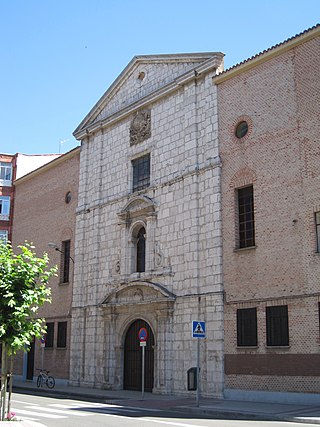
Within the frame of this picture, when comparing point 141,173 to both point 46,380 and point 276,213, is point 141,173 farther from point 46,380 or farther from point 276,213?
point 46,380

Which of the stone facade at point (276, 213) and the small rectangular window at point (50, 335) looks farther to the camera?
the small rectangular window at point (50, 335)

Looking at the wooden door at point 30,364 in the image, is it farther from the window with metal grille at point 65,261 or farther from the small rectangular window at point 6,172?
the small rectangular window at point 6,172

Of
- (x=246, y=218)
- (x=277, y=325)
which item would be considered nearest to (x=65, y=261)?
(x=246, y=218)

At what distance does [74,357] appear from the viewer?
27.9 metres

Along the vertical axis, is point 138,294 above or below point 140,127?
below

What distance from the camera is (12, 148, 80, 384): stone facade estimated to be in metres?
30.0

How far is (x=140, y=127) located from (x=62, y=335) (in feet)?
39.2

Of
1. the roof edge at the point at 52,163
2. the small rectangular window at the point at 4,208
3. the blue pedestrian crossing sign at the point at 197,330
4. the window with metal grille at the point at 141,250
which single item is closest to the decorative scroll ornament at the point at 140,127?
the window with metal grille at the point at 141,250

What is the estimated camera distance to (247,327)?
64.2ft

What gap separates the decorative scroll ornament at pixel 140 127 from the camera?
26500mm

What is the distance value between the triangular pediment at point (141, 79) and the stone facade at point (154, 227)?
56 millimetres

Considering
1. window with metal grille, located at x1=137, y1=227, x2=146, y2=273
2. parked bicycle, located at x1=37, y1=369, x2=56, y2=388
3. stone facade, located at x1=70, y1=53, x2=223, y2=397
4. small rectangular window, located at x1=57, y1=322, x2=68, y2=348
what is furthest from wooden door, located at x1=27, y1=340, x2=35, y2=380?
window with metal grille, located at x1=137, y1=227, x2=146, y2=273

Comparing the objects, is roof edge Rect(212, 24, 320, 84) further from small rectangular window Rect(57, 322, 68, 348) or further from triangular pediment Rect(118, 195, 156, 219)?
small rectangular window Rect(57, 322, 68, 348)

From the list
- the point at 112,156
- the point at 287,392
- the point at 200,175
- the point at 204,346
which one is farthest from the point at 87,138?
the point at 287,392
